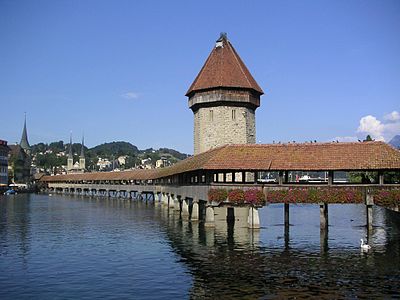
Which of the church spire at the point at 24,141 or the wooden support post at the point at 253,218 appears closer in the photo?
the wooden support post at the point at 253,218

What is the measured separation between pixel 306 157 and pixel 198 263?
11.8 metres

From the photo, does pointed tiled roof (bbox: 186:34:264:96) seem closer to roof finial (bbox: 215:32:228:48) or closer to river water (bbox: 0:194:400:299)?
roof finial (bbox: 215:32:228:48)

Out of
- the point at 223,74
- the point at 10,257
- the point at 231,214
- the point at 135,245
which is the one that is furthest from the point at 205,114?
the point at 10,257

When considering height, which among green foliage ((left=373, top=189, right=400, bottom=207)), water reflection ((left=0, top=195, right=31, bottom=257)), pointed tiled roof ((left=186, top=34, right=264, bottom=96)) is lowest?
water reflection ((left=0, top=195, right=31, bottom=257))

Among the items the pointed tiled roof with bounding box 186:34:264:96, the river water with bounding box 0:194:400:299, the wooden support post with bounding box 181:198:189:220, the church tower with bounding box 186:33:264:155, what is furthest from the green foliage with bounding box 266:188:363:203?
the pointed tiled roof with bounding box 186:34:264:96

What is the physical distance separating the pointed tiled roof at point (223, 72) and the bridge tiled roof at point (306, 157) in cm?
1684

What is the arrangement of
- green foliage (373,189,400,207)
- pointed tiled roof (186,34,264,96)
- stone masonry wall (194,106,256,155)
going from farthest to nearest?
pointed tiled roof (186,34,264,96), stone masonry wall (194,106,256,155), green foliage (373,189,400,207)

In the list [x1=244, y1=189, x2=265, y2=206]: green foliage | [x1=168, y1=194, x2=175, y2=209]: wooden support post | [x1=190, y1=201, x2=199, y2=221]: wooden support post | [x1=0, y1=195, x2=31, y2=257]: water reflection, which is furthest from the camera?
[x1=168, y1=194, x2=175, y2=209]: wooden support post

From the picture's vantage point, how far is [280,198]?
29797 millimetres

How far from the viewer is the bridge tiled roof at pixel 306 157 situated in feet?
A: 95.2

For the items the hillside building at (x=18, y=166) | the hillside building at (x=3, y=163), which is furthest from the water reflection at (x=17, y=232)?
the hillside building at (x=18, y=166)

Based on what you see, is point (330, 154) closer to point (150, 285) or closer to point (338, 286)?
point (338, 286)

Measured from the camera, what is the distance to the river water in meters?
16.9

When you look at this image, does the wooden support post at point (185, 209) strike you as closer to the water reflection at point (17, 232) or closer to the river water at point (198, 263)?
the river water at point (198, 263)
